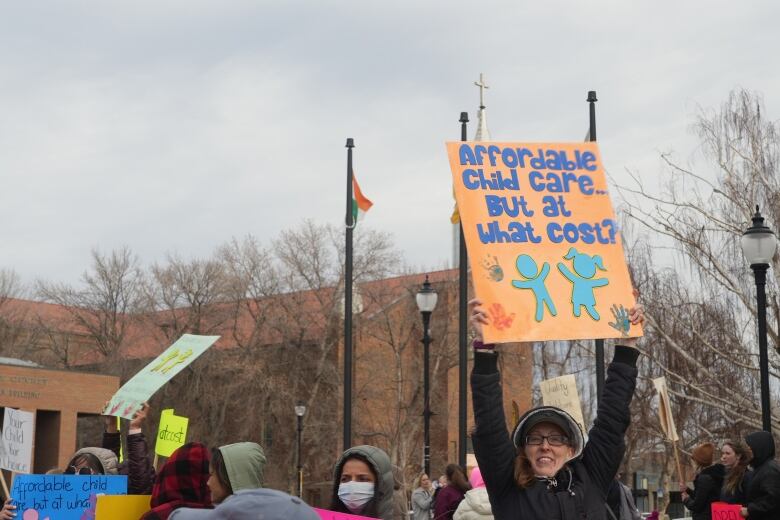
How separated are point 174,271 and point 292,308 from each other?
22.2 feet

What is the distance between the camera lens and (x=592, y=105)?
21.1 metres

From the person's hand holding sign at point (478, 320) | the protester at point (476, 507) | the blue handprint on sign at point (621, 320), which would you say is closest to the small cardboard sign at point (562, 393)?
the protester at point (476, 507)

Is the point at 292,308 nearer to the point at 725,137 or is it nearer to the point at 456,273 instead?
the point at 456,273

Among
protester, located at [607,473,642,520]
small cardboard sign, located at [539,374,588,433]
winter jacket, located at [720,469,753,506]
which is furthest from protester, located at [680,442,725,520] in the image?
protester, located at [607,473,642,520]

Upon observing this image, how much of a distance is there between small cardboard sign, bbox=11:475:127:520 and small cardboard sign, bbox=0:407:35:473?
Answer: 2.63 m

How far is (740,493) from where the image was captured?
1048cm

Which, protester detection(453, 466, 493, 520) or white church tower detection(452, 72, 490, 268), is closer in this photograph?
protester detection(453, 466, 493, 520)

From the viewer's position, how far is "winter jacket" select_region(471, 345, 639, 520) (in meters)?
4.48

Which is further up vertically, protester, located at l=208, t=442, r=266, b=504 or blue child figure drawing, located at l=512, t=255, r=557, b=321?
blue child figure drawing, located at l=512, t=255, r=557, b=321

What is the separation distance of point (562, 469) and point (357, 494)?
131 centimetres

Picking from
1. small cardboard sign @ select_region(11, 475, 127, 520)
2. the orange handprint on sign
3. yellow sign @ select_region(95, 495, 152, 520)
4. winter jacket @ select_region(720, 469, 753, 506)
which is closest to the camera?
yellow sign @ select_region(95, 495, 152, 520)

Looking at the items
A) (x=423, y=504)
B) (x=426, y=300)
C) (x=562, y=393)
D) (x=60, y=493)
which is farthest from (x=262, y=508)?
(x=426, y=300)

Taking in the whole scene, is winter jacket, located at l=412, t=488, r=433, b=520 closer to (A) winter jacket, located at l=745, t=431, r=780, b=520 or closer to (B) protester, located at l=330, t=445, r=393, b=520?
(A) winter jacket, located at l=745, t=431, r=780, b=520

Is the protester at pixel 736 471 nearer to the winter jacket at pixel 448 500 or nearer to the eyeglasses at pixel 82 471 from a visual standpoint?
the winter jacket at pixel 448 500
